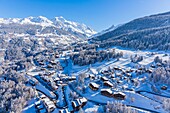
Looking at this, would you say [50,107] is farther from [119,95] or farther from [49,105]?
[119,95]

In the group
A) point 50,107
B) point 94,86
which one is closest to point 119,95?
point 94,86

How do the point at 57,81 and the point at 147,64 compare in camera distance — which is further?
the point at 147,64

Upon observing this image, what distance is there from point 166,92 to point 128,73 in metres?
24.8

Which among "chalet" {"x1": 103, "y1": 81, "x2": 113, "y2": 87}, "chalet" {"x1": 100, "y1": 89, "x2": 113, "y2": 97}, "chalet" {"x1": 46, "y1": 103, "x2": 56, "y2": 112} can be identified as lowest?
A: "chalet" {"x1": 46, "y1": 103, "x2": 56, "y2": 112}

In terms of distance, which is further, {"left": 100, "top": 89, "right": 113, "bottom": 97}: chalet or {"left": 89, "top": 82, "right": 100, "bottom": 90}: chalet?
{"left": 89, "top": 82, "right": 100, "bottom": 90}: chalet

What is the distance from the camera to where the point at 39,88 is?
92.2m

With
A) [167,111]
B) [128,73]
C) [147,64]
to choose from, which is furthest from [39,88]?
[147,64]

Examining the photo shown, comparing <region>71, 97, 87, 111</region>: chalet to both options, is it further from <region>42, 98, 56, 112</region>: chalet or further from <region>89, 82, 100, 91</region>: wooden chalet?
<region>89, 82, 100, 91</region>: wooden chalet

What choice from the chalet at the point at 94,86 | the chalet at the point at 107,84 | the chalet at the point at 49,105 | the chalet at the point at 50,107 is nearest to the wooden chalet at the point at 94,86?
the chalet at the point at 94,86

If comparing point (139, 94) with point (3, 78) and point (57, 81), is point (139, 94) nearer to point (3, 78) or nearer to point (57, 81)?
point (57, 81)

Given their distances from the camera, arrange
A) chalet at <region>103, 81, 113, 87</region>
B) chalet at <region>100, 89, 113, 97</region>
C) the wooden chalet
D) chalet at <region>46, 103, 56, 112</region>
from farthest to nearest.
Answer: chalet at <region>103, 81, 113, 87</region>, the wooden chalet, chalet at <region>100, 89, 113, 97</region>, chalet at <region>46, 103, 56, 112</region>

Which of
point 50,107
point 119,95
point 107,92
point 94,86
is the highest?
point 94,86

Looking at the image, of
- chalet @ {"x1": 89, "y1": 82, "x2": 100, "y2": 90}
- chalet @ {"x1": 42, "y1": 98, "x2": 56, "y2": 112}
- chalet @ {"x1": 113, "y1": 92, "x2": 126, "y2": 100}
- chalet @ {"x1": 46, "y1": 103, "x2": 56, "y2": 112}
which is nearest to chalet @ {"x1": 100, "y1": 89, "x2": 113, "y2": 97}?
chalet @ {"x1": 113, "y1": 92, "x2": 126, "y2": 100}

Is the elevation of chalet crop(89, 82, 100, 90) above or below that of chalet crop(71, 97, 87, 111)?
above
